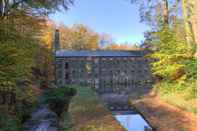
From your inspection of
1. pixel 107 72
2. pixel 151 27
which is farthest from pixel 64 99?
pixel 107 72

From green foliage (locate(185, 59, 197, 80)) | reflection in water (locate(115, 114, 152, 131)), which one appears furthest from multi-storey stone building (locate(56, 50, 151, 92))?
reflection in water (locate(115, 114, 152, 131))

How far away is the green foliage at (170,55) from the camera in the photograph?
13930mm

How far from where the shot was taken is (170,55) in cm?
1397

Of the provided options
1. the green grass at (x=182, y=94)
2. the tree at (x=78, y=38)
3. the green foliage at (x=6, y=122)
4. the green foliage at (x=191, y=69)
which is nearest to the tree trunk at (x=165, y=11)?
the green grass at (x=182, y=94)

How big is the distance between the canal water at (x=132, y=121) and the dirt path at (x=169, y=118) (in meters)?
0.19

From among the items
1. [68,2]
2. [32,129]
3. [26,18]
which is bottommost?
[32,129]

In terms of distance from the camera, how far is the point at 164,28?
1527 centimetres

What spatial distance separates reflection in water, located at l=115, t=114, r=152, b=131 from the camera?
28.2 feet

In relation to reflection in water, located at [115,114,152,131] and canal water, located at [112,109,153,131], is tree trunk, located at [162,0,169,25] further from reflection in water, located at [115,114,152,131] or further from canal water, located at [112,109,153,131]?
reflection in water, located at [115,114,152,131]

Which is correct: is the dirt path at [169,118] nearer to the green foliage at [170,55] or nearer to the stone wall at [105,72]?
the green foliage at [170,55]

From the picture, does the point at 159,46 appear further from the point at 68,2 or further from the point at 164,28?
the point at 68,2

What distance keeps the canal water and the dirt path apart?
0.61 feet

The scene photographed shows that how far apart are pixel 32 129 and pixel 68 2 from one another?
4.36 metres

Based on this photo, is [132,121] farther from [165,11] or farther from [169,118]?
[165,11]
